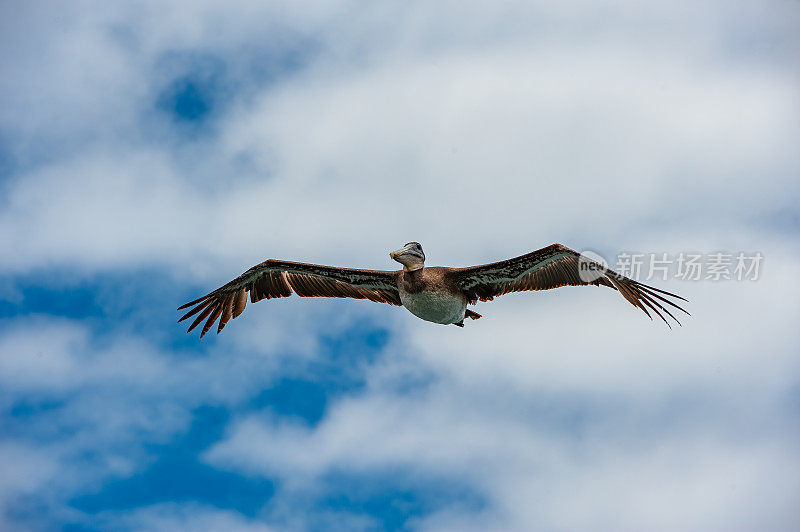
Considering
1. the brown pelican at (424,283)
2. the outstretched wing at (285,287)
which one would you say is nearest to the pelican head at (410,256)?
the brown pelican at (424,283)

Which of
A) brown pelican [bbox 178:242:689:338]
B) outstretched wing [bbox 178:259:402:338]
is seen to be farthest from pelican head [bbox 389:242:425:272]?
outstretched wing [bbox 178:259:402:338]

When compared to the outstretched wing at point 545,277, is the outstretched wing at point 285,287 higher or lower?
higher

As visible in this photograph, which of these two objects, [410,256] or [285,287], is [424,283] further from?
[285,287]

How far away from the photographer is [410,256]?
1625 centimetres

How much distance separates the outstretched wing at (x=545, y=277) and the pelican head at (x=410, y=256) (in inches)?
32.6

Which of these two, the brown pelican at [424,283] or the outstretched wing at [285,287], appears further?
the outstretched wing at [285,287]

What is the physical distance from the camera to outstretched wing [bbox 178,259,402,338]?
1753 cm

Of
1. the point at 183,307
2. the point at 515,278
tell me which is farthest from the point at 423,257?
the point at 183,307

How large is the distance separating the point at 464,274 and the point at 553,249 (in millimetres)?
1894

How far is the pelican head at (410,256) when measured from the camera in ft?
52.8

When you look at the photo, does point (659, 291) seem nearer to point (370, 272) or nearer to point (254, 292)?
point (370, 272)

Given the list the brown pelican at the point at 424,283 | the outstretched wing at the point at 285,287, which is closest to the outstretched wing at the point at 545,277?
the brown pelican at the point at 424,283

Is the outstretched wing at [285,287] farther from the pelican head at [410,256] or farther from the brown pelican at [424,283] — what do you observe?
the pelican head at [410,256]

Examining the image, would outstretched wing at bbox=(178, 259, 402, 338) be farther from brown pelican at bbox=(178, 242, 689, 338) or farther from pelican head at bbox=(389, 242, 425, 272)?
pelican head at bbox=(389, 242, 425, 272)
